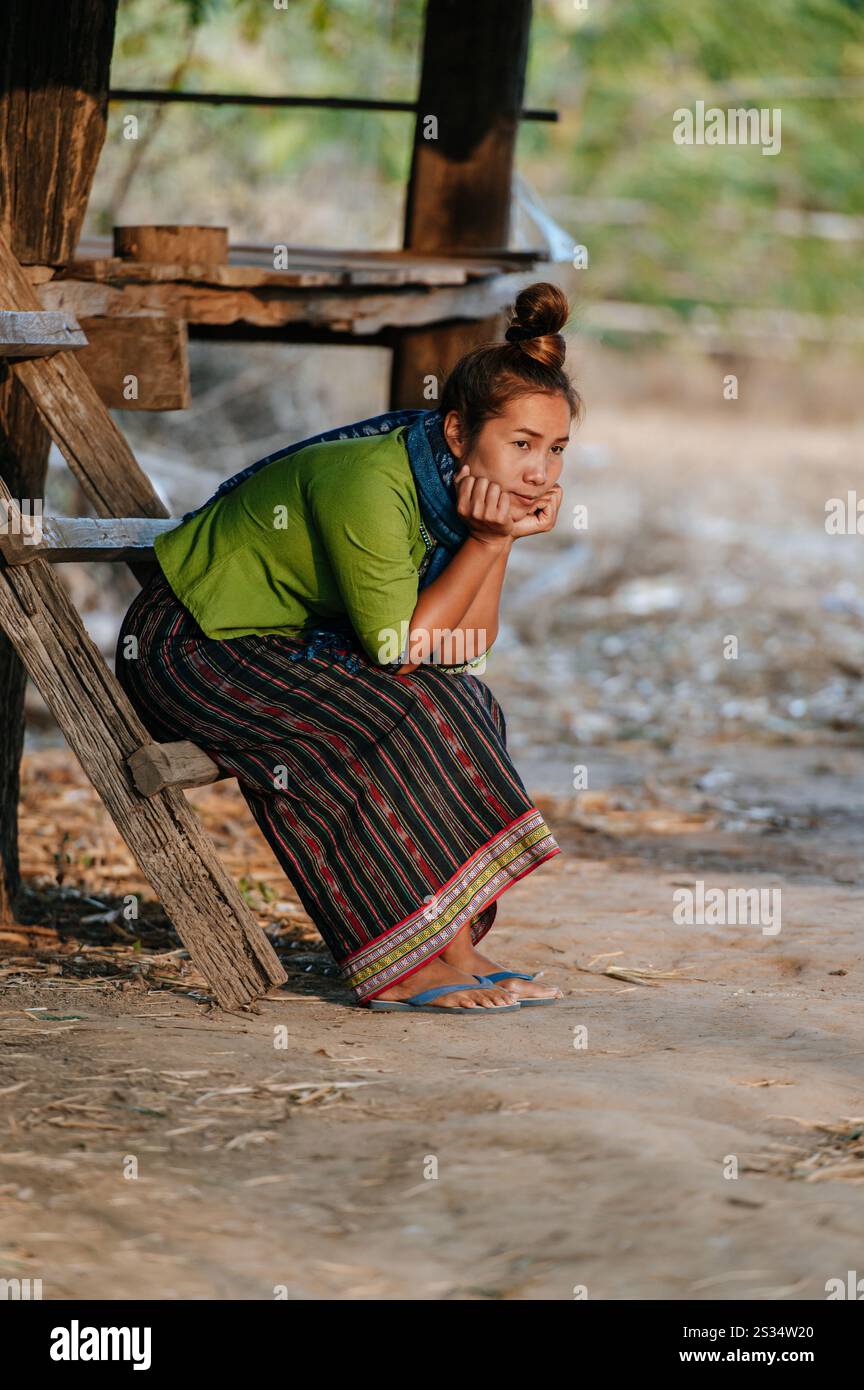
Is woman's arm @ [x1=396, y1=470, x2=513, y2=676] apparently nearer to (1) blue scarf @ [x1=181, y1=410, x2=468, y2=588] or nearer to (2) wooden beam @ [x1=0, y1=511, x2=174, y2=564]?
(1) blue scarf @ [x1=181, y1=410, x2=468, y2=588]

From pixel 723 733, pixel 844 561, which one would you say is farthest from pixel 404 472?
pixel 844 561

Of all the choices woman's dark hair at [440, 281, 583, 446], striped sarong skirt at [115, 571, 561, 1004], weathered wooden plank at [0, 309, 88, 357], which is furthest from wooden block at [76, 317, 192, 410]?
woman's dark hair at [440, 281, 583, 446]

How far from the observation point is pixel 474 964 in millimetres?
3922

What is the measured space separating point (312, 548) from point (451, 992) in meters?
1.05

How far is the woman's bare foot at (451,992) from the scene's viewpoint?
147 inches

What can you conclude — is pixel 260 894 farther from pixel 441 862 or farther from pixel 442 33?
pixel 442 33

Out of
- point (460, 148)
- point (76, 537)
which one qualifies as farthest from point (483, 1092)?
point (460, 148)

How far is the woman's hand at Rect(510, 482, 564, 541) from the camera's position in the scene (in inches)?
147

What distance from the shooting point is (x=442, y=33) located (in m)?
5.45

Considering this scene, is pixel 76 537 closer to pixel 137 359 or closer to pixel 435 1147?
pixel 137 359

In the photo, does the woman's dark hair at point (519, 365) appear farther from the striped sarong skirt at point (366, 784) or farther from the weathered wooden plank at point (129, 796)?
the weathered wooden plank at point (129, 796)

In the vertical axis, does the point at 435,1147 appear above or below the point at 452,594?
below

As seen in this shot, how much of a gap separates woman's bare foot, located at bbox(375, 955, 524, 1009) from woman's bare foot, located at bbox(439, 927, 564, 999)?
70mm

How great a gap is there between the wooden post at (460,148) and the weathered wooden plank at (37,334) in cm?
145
